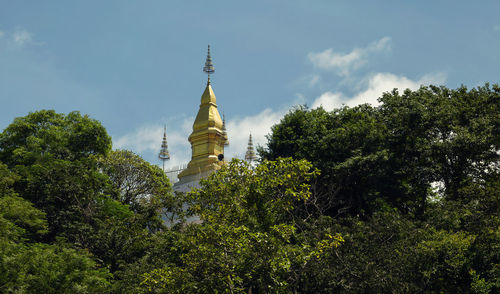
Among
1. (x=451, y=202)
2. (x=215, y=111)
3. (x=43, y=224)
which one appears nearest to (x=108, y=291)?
(x=43, y=224)

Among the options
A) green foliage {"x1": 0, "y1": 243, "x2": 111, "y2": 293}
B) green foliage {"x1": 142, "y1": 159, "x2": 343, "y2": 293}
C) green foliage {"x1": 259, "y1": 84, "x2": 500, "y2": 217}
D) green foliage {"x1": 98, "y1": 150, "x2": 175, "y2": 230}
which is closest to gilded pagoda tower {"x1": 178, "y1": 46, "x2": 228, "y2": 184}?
green foliage {"x1": 98, "y1": 150, "x2": 175, "y2": 230}

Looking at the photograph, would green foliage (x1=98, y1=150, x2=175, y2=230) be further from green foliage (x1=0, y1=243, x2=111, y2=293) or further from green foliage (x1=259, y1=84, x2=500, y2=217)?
green foliage (x1=0, y1=243, x2=111, y2=293)

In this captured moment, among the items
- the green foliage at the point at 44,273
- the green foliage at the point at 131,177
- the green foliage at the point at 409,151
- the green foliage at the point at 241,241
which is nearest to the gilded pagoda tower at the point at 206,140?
the green foliage at the point at 131,177

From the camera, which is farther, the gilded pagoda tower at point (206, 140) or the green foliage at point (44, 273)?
the gilded pagoda tower at point (206, 140)

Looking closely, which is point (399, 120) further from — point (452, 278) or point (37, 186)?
point (37, 186)

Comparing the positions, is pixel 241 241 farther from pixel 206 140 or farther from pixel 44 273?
pixel 206 140

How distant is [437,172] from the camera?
21438mm

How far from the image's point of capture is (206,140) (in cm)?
4369

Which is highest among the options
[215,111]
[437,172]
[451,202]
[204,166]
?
[215,111]

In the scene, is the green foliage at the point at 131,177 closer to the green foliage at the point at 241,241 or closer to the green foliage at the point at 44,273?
the green foliage at the point at 44,273

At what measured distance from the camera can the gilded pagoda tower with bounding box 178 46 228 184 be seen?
139 feet

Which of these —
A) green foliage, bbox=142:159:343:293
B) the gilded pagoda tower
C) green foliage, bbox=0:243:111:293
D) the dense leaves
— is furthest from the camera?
the gilded pagoda tower

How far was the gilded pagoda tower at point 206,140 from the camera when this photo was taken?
42.4 m

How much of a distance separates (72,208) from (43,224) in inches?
89.4
